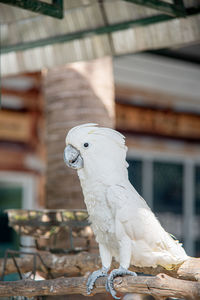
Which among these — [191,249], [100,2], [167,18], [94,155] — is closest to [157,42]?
[167,18]

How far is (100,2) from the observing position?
3205mm

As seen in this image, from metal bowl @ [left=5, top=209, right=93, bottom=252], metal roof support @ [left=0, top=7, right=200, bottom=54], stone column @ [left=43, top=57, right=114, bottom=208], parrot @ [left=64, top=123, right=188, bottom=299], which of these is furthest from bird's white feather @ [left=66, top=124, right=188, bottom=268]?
stone column @ [left=43, top=57, right=114, bottom=208]

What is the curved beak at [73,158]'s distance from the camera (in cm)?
228

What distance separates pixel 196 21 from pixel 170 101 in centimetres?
460

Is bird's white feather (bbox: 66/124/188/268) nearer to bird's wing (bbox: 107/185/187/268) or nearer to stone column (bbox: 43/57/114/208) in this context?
bird's wing (bbox: 107/185/187/268)

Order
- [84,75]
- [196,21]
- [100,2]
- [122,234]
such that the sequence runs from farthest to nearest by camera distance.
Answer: [84,75] → [100,2] → [196,21] → [122,234]

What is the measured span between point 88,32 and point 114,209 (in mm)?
1469

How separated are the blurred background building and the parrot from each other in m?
0.90

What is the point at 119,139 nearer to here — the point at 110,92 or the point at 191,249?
the point at 110,92

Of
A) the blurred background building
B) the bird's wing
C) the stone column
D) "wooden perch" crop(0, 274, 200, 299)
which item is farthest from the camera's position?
the stone column

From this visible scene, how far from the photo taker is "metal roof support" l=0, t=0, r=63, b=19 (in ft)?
8.68

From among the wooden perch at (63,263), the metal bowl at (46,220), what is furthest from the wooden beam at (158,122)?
the metal bowl at (46,220)

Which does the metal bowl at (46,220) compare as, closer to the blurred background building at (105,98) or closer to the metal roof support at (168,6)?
the blurred background building at (105,98)

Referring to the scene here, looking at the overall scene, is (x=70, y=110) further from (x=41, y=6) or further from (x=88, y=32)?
(x=41, y=6)
